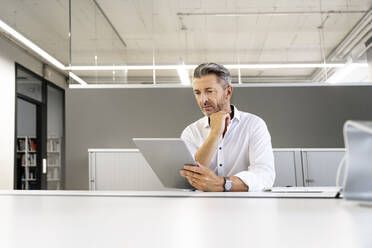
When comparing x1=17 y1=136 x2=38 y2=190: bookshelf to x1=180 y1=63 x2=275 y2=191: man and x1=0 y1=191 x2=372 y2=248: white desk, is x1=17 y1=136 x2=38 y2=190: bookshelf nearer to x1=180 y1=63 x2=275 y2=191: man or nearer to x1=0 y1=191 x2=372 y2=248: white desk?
x1=180 y1=63 x2=275 y2=191: man

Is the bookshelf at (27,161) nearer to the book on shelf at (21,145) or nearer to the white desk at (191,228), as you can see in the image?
the book on shelf at (21,145)

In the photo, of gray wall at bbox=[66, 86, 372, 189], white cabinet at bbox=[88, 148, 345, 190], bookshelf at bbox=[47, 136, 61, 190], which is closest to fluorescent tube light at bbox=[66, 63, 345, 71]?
gray wall at bbox=[66, 86, 372, 189]

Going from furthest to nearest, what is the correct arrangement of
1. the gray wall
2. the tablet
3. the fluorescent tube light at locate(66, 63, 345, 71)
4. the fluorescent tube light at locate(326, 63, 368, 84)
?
1. the fluorescent tube light at locate(66, 63, 345, 71)
2. the fluorescent tube light at locate(326, 63, 368, 84)
3. the gray wall
4. the tablet

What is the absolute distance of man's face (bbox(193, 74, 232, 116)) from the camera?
217 centimetres

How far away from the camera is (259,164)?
6.15 feet

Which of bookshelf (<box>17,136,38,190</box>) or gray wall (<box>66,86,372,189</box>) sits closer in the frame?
gray wall (<box>66,86,372,189</box>)

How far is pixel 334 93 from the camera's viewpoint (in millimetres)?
3590

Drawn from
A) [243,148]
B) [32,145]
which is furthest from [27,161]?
[243,148]

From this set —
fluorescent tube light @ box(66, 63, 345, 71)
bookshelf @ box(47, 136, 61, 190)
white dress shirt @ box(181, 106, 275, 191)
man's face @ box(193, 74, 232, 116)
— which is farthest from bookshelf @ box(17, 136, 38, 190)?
white dress shirt @ box(181, 106, 275, 191)

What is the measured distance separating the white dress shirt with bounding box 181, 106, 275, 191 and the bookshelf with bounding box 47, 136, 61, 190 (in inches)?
325

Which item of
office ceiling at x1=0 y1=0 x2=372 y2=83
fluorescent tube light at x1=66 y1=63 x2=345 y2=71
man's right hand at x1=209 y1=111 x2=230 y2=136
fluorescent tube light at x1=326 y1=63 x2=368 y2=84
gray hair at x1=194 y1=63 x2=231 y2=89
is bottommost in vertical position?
man's right hand at x1=209 y1=111 x2=230 y2=136

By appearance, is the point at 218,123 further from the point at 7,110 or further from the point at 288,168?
the point at 7,110

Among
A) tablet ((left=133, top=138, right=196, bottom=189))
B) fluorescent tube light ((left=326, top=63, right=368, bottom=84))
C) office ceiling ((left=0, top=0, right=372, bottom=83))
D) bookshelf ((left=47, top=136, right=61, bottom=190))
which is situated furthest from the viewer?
bookshelf ((left=47, top=136, right=61, bottom=190))

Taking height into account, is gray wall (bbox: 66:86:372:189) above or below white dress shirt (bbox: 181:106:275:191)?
above
